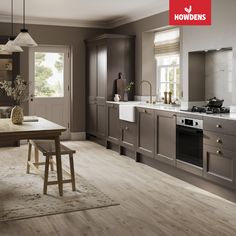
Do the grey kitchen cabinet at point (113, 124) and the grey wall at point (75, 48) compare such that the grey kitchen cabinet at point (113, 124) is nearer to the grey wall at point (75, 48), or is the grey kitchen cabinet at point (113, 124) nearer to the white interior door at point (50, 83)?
the grey wall at point (75, 48)

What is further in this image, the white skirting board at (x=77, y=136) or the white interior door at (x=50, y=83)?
the white skirting board at (x=77, y=136)

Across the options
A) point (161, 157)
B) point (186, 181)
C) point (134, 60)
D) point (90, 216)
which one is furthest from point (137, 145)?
point (90, 216)

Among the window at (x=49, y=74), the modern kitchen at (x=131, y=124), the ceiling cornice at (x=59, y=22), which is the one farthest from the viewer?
the window at (x=49, y=74)

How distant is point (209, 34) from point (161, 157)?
176cm

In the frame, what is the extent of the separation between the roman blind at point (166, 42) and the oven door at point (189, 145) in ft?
6.30

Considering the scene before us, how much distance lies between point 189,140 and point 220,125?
66cm

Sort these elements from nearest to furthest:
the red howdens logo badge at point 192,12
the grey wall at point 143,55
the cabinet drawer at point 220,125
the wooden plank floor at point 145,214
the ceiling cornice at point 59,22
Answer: the wooden plank floor at point 145,214 < the cabinet drawer at point 220,125 < the red howdens logo badge at point 192,12 < the grey wall at point 143,55 < the ceiling cornice at point 59,22

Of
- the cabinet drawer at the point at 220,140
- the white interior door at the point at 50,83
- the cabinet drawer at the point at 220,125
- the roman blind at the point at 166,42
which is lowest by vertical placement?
the cabinet drawer at the point at 220,140

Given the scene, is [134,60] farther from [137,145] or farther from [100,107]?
[137,145]

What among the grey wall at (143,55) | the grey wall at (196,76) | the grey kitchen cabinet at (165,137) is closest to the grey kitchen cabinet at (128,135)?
the grey kitchen cabinet at (165,137)

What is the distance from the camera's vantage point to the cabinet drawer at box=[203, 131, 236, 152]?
392 cm

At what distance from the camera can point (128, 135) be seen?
639cm

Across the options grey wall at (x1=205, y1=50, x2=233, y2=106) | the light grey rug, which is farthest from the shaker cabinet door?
grey wall at (x1=205, y1=50, x2=233, y2=106)

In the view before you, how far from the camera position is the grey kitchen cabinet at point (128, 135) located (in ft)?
20.3
